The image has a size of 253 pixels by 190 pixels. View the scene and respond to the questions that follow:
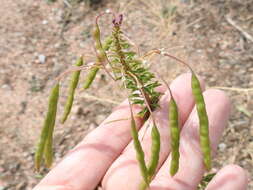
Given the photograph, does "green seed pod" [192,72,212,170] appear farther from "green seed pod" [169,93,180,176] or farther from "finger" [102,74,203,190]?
"finger" [102,74,203,190]

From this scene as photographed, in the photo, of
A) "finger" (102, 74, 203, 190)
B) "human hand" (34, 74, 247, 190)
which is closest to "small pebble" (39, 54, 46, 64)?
"human hand" (34, 74, 247, 190)

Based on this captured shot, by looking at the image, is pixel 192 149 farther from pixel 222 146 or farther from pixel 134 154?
pixel 222 146

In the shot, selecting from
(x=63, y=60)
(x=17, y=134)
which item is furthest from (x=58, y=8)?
(x=17, y=134)

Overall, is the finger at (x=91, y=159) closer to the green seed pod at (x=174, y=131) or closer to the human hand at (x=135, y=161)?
the human hand at (x=135, y=161)

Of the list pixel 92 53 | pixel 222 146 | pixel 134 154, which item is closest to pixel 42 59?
pixel 92 53

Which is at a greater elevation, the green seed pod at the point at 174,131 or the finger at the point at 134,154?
the green seed pod at the point at 174,131

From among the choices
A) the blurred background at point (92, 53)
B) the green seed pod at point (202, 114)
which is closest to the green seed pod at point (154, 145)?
the green seed pod at point (202, 114)
